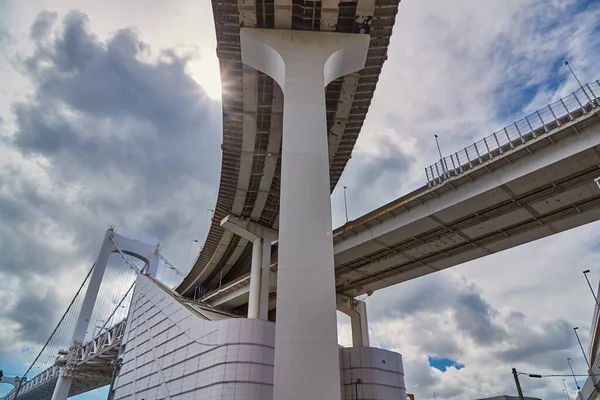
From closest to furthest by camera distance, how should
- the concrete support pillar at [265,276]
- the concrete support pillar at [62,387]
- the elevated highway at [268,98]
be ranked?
1. the elevated highway at [268,98]
2. the concrete support pillar at [265,276]
3. the concrete support pillar at [62,387]

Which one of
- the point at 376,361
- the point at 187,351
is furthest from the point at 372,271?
the point at 187,351

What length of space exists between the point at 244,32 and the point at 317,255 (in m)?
9.53

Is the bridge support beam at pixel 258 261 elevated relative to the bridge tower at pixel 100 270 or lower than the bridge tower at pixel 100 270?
lower

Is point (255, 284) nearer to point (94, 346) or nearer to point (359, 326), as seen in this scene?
point (359, 326)

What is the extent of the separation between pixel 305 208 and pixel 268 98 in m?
9.00

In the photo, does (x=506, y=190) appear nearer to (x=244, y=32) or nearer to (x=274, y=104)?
(x=274, y=104)

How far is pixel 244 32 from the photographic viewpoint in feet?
50.4

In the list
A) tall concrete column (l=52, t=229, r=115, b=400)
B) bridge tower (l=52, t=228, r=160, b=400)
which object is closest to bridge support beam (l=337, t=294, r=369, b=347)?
bridge tower (l=52, t=228, r=160, b=400)

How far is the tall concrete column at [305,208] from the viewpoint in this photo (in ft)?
33.2

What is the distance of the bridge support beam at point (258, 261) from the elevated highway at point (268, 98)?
63 cm

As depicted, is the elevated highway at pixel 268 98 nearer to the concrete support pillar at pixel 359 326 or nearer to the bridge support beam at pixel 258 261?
the bridge support beam at pixel 258 261

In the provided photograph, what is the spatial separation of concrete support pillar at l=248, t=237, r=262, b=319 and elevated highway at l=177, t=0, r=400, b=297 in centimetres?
208

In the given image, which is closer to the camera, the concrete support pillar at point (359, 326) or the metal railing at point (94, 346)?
the concrete support pillar at point (359, 326)

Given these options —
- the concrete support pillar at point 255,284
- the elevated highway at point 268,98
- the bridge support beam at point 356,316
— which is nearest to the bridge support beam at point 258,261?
the concrete support pillar at point 255,284
